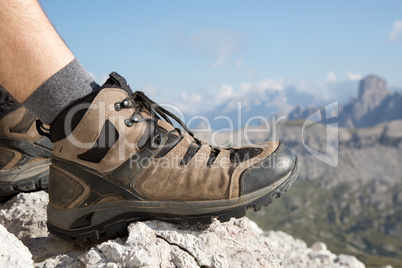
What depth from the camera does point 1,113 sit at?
4211 millimetres

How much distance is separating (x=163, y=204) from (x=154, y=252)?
41cm

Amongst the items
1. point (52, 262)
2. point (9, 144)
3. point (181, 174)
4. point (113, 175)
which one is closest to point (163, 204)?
point (181, 174)

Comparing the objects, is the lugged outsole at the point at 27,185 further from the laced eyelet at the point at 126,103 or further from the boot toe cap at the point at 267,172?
the boot toe cap at the point at 267,172

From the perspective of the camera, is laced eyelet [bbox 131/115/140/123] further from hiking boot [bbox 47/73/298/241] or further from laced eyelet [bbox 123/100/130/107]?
laced eyelet [bbox 123/100/130/107]

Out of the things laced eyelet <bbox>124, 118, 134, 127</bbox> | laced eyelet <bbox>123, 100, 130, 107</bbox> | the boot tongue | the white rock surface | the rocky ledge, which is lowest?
the rocky ledge

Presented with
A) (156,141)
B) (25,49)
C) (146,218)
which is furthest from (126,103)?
(146,218)

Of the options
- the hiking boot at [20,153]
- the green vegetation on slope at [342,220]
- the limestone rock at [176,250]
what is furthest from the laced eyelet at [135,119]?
the green vegetation on slope at [342,220]

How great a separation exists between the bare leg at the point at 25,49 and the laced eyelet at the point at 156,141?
3.13 feet

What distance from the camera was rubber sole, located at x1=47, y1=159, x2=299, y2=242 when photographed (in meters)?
3.08

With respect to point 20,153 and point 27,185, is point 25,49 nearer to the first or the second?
point 20,153

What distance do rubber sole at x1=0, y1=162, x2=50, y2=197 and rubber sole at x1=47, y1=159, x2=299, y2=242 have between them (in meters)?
1.18

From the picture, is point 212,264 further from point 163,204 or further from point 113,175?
point 113,175

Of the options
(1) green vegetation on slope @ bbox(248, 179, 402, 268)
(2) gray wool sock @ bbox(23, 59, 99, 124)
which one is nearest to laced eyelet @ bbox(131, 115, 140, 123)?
(2) gray wool sock @ bbox(23, 59, 99, 124)

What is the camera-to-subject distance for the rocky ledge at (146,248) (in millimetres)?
2693
